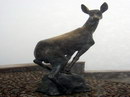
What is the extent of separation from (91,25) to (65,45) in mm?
745

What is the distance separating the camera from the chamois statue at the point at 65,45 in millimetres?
6262

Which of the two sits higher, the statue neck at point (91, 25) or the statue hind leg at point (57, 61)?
the statue neck at point (91, 25)

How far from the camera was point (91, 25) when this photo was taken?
6.48 meters

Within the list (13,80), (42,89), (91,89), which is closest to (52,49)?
(42,89)

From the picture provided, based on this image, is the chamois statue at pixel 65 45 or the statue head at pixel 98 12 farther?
the statue head at pixel 98 12

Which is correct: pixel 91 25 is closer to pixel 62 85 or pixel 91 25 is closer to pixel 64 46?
pixel 64 46

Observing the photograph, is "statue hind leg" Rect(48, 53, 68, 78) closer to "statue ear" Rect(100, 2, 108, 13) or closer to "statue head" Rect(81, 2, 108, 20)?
"statue head" Rect(81, 2, 108, 20)

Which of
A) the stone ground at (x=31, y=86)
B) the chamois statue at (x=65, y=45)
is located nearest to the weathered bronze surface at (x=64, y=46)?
the chamois statue at (x=65, y=45)

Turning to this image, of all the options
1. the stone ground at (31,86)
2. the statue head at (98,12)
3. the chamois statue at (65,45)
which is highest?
the statue head at (98,12)

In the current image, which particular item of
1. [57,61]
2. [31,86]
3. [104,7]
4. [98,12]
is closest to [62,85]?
[57,61]

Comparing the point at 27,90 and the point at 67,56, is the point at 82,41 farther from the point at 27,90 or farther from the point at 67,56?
the point at 27,90

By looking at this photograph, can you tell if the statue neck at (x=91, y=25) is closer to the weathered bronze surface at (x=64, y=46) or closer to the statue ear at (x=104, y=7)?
the weathered bronze surface at (x=64, y=46)

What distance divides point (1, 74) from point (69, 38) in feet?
10.2

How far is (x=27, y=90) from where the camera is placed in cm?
644
